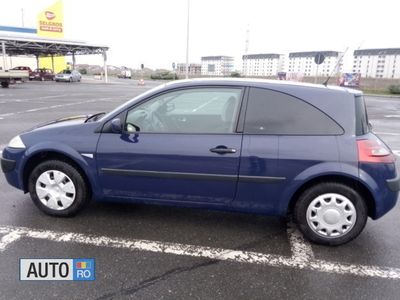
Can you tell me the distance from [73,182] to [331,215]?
8.53 feet

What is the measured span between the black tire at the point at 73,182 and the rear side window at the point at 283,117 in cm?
181

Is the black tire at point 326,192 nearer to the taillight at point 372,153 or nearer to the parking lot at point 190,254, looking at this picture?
the parking lot at point 190,254

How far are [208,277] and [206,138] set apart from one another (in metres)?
1.25

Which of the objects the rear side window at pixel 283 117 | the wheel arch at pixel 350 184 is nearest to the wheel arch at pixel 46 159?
the rear side window at pixel 283 117

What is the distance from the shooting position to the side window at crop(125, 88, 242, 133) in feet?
11.3

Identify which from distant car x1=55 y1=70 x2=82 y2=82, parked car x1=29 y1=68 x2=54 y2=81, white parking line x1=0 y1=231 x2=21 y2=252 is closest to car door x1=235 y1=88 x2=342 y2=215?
white parking line x1=0 y1=231 x2=21 y2=252

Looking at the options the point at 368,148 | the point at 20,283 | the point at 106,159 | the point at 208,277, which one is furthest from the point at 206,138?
the point at 20,283

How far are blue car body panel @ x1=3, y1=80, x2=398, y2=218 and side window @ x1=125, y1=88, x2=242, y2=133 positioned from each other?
3.0 inches

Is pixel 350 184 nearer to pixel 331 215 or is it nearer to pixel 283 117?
pixel 331 215

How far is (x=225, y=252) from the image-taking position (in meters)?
3.21

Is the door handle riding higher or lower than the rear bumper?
higher

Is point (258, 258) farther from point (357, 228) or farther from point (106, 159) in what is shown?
point (106, 159)

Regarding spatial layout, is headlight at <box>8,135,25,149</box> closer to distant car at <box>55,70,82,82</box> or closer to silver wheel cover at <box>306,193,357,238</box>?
silver wheel cover at <box>306,193,357,238</box>

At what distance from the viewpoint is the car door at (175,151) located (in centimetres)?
332
